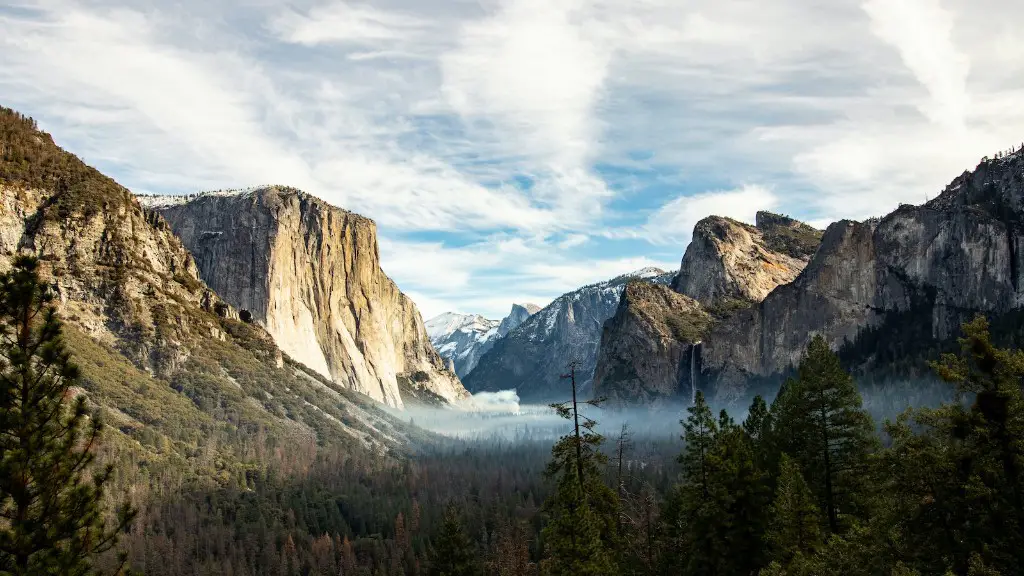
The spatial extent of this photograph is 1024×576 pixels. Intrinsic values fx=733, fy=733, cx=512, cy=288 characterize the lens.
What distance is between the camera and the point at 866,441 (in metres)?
45.8

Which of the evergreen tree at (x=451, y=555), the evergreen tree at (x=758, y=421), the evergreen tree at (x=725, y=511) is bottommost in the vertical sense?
the evergreen tree at (x=451, y=555)

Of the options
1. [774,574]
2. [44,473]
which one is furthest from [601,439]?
[44,473]

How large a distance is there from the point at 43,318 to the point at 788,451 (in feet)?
161

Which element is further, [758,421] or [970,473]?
[758,421]

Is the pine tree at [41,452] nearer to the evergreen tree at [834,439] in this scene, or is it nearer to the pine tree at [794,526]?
the pine tree at [794,526]

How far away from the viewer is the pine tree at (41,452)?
2333 cm

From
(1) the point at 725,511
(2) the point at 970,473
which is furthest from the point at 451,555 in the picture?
(2) the point at 970,473

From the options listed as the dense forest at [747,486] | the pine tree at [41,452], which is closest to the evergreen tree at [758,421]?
the dense forest at [747,486]

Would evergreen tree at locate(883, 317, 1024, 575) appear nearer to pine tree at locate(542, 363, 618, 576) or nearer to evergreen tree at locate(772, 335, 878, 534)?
pine tree at locate(542, 363, 618, 576)

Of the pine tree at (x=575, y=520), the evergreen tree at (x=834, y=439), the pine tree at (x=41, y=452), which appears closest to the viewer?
the pine tree at (x=41, y=452)

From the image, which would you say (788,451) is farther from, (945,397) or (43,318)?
(945,397)

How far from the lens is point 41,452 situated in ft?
78.9

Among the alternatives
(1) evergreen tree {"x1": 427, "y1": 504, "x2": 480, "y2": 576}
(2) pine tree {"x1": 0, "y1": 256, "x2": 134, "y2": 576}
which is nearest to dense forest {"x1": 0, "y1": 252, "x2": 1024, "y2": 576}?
(2) pine tree {"x1": 0, "y1": 256, "x2": 134, "y2": 576}

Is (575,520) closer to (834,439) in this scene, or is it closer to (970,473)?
(834,439)
